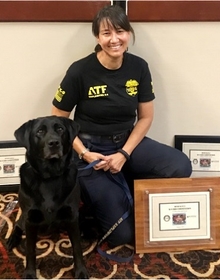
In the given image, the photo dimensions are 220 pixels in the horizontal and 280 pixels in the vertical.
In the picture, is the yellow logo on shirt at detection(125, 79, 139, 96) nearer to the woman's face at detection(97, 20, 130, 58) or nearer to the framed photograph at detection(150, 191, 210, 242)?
the woman's face at detection(97, 20, 130, 58)

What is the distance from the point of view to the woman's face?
1.61 m

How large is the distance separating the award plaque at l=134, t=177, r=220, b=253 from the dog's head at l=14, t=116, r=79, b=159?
1.29ft

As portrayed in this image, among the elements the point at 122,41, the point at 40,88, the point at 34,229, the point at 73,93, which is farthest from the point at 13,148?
the point at 122,41

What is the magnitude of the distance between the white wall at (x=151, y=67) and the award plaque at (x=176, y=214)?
0.48 m

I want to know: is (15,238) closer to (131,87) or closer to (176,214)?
(176,214)

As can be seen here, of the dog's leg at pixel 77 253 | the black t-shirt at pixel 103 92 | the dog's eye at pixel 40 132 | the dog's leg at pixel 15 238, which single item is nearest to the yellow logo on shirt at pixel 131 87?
the black t-shirt at pixel 103 92

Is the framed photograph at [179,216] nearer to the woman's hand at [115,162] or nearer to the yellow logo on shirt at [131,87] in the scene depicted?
the woman's hand at [115,162]

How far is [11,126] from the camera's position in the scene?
2047 millimetres

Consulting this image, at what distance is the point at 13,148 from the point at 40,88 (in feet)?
1.09

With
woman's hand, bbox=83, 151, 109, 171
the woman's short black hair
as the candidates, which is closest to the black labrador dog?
woman's hand, bbox=83, 151, 109, 171

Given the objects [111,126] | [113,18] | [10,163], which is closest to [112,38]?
[113,18]

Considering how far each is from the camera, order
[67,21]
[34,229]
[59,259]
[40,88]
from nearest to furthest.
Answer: [34,229] < [59,259] < [67,21] < [40,88]

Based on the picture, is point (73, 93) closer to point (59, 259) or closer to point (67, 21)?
point (67, 21)

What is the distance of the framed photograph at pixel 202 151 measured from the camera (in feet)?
6.74
